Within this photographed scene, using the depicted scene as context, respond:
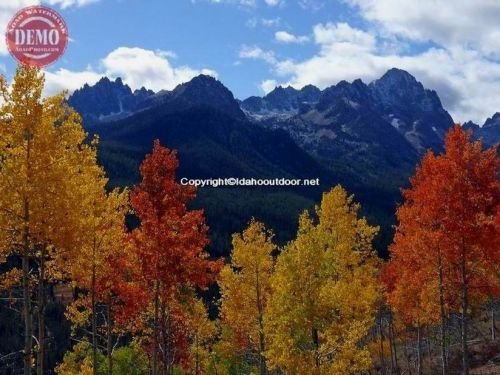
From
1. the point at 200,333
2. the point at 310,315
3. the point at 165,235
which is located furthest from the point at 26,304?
the point at 200,333

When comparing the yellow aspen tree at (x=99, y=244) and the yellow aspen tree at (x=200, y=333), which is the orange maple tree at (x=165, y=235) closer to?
the yellow aspen tree at (x=99, y=244)

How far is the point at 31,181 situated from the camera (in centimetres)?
1608

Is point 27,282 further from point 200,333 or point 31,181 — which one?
point 200,333

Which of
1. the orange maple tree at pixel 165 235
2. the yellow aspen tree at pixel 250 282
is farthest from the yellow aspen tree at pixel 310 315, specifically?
the yellow aspen tree at pixel 250 282

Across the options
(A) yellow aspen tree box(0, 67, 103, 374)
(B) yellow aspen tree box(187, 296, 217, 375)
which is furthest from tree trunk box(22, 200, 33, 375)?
(B) yellow aspen tree box(187, 296, 217, 375)

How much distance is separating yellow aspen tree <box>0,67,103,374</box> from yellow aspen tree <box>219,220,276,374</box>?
60.1ft

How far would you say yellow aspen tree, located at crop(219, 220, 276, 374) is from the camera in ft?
113

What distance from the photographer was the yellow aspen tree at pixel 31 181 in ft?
51.9

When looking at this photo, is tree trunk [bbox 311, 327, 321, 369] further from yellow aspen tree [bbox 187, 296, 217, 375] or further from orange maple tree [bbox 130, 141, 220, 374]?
yellow aspen tree [bbox 187, 296, 217, 375]

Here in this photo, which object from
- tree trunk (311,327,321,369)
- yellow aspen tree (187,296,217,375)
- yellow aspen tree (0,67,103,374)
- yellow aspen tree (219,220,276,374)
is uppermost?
yellow aspen tree (0,67,103,374)

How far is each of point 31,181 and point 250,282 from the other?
20.7m

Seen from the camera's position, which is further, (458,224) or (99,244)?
(458,224)

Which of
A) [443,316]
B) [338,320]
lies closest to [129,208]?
[338,320]

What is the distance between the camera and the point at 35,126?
16.5m
